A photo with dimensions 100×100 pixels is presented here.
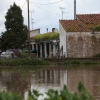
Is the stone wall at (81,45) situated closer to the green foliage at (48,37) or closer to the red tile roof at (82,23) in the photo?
the red tile roof at (82,23)

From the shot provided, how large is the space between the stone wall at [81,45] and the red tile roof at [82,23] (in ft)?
2.60

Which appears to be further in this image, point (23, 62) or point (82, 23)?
point (82, 23)

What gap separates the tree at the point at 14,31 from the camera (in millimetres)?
51797

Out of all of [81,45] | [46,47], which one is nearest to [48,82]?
[81,45]

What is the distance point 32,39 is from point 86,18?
15812 mm

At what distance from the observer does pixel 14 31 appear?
52719 millimetres

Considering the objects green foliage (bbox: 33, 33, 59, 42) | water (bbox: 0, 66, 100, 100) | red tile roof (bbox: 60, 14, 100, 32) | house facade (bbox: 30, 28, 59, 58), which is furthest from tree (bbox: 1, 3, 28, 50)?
water (bbox: 0, 66, 100, 100)

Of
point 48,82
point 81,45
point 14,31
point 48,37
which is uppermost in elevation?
point 14,31

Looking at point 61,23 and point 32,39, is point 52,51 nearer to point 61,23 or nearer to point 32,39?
point 32,39

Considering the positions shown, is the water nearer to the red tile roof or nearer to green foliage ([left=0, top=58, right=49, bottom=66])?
green foliage ([left=0, top=58, right=49, bottom=66])

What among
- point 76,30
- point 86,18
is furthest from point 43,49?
point 76,30

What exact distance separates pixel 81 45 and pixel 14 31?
53.5 ft

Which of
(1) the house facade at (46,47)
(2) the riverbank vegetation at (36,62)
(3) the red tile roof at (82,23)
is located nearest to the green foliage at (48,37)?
(1) the house facade at (46,47)

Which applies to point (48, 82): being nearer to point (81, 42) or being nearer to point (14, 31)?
point (81, 42)
